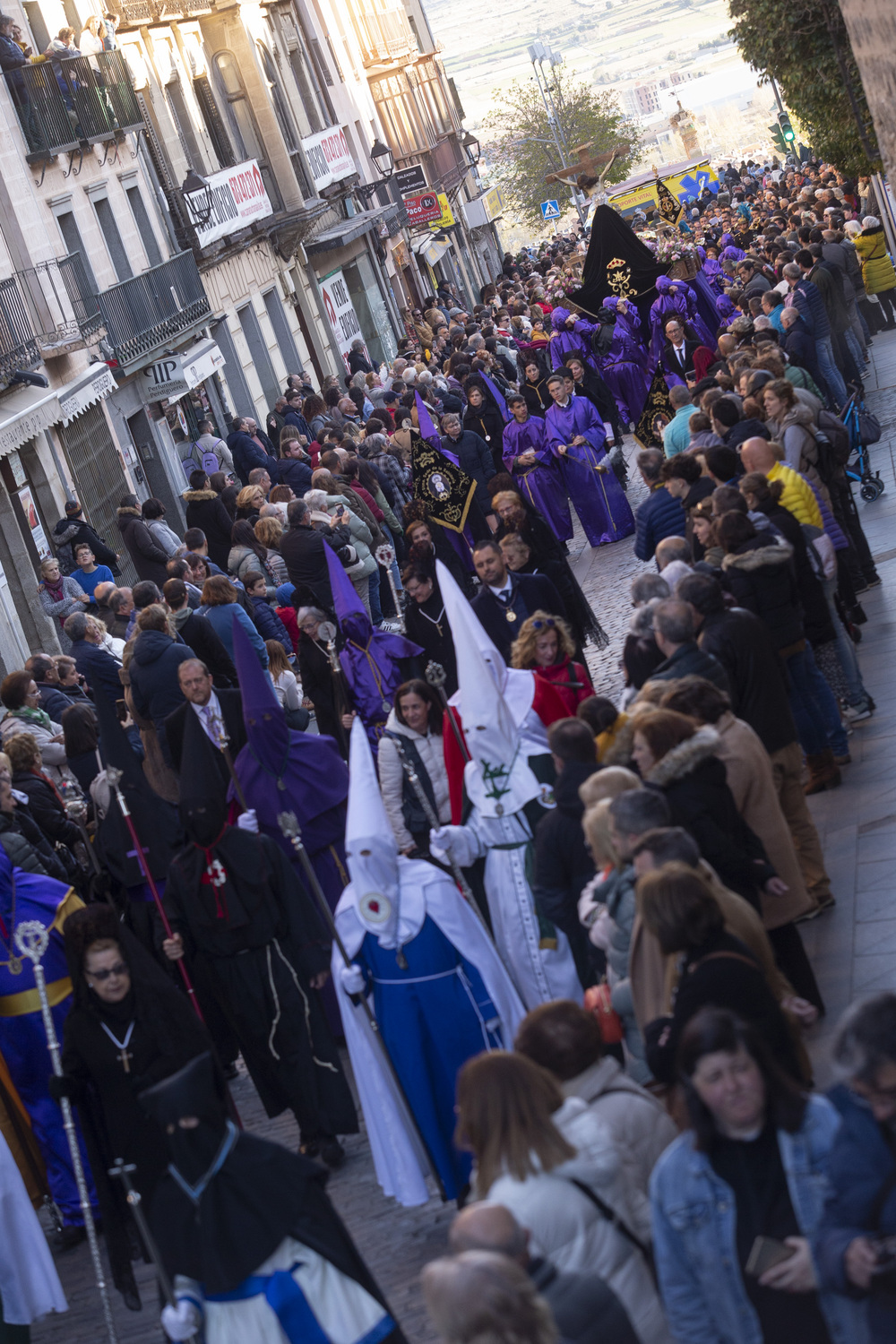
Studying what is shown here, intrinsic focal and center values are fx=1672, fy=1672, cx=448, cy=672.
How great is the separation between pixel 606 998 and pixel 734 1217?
179cm

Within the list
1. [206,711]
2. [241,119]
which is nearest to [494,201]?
[241,119]

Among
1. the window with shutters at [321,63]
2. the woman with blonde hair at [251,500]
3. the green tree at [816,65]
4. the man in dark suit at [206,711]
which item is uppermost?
the window with shutters at [321,63]

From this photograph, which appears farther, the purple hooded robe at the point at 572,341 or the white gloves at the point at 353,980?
the purple hooded robe at the point at 572,341

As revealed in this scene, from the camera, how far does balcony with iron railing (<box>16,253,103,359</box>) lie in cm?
2170

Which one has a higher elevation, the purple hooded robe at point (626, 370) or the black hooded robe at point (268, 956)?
the purple hooded robe at point (626, 370)

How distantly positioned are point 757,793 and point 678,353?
1223 centimetres

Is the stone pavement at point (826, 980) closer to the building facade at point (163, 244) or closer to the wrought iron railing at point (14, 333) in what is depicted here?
the building facade at point (163, 244)

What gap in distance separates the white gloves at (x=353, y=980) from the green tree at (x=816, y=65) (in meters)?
12.2

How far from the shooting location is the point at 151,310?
26.9 metres

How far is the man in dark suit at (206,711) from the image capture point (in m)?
8.77

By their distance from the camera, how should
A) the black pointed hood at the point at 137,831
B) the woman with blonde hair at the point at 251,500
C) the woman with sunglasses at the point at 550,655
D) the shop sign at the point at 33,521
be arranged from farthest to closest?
the shop sign at the point at 33,521, the woman with blonde hair at the point at 251,500, the woman with sunglasses at the point at 550,655, the black pointed hood at the point at 137,831

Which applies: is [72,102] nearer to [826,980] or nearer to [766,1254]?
[826,980]

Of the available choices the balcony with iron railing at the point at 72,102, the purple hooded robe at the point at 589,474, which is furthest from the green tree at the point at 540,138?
the purple hooded robe at the point at 589,474

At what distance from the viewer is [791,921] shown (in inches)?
251
